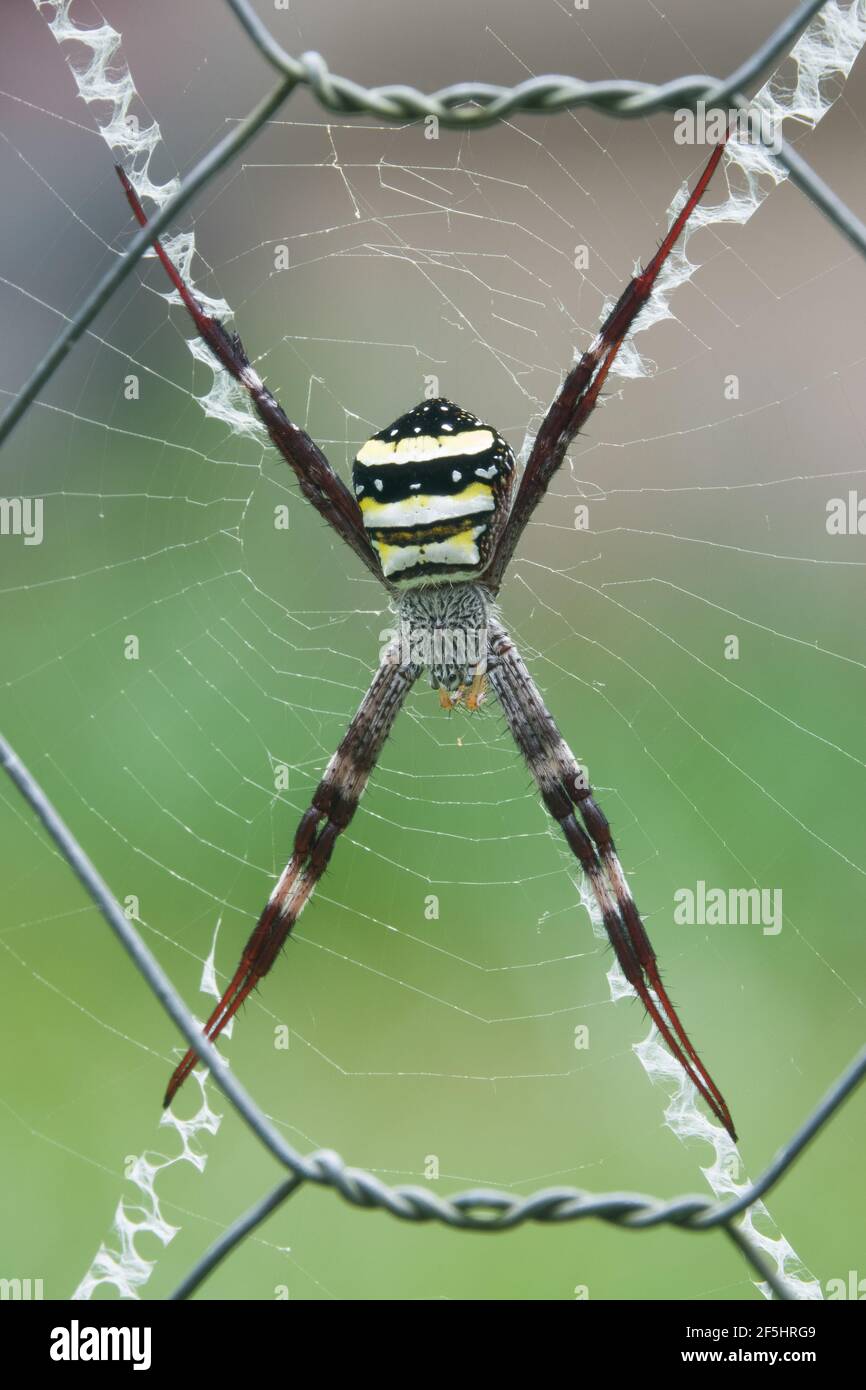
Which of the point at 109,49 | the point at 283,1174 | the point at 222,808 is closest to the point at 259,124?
the point at 109,49

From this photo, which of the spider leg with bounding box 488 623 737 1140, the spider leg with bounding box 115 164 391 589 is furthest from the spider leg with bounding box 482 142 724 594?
the spider leg with bounding box 488 623 737 1140

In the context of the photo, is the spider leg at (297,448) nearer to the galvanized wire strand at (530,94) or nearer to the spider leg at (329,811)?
the spider leg at (329,811)

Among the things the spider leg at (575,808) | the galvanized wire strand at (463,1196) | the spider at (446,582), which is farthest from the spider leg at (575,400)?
the galvanized wire strand at (463,1196)

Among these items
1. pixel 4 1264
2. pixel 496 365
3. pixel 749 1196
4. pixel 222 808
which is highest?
pixel 496 365

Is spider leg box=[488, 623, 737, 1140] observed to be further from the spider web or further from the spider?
the spider web

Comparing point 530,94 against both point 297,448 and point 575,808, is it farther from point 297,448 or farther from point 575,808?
point 575,808
